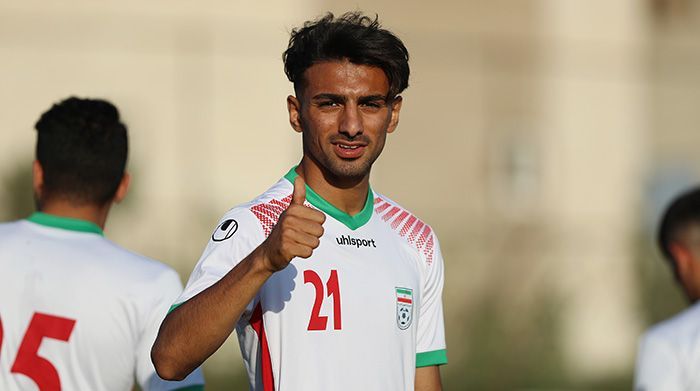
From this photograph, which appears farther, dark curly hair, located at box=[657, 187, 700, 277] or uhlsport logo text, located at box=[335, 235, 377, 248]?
dark curly hair, located at box=[657, 187, 700, 277]

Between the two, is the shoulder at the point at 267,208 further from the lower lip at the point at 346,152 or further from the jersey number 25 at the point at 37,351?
the jersey number 25 at the point at 37,351

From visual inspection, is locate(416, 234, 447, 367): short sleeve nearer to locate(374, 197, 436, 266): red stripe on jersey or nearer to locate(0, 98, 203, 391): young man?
locate(374, 197, 436, 266): red stripe on jersey

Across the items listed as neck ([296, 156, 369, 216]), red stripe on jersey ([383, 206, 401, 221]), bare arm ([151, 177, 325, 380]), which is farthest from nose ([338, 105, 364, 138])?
red stripe on jersey ([383, 206, 401, 221])

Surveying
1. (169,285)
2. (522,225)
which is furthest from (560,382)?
(169,285)

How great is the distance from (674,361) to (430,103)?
49.9ft

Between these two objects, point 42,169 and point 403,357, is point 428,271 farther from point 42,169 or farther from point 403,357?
point 42,169

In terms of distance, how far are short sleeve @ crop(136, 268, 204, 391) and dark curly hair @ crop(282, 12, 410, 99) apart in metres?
1.13

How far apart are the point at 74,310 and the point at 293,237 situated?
161 centimetres

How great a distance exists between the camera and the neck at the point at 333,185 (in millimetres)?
5051

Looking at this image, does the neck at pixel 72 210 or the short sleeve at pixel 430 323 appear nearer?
the short sleeve at pixel 430 323

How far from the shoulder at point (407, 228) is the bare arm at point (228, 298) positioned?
2.82 feet

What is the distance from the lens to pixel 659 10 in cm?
2300

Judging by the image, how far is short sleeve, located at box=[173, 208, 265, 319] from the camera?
4578mm

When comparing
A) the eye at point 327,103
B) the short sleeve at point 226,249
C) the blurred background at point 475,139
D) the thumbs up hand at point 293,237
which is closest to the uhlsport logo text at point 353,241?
the short sleeve at point 226,249
